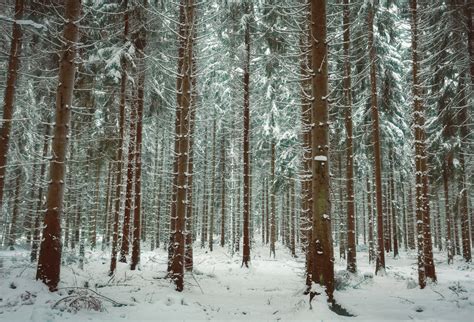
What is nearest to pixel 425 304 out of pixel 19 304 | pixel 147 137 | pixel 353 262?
pixel 353 262

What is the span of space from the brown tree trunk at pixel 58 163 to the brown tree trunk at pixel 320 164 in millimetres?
5435

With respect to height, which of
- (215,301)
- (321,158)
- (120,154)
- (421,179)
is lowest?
(215,301)

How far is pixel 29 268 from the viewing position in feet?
28.3

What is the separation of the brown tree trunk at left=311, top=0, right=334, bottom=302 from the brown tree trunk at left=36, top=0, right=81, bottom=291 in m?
5.43

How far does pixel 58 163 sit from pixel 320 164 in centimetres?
568

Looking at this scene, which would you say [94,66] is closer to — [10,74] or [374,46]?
[10,74]

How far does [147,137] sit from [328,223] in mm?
22027

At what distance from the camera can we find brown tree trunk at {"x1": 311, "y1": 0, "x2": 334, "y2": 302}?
22.7ft

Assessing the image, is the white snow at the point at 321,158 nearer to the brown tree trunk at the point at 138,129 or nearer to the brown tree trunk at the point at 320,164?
the brown tree trunk at the point at 320,164

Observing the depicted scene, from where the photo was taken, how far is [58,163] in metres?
7.34

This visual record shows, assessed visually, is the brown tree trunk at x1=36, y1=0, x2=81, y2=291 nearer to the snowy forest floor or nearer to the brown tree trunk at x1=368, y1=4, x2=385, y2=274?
the snowy forest floor

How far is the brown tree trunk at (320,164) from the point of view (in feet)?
22.7

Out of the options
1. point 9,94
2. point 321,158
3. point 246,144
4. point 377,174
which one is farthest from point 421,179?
point 9,94

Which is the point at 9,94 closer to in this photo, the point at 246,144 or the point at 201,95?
the point at 201,95
